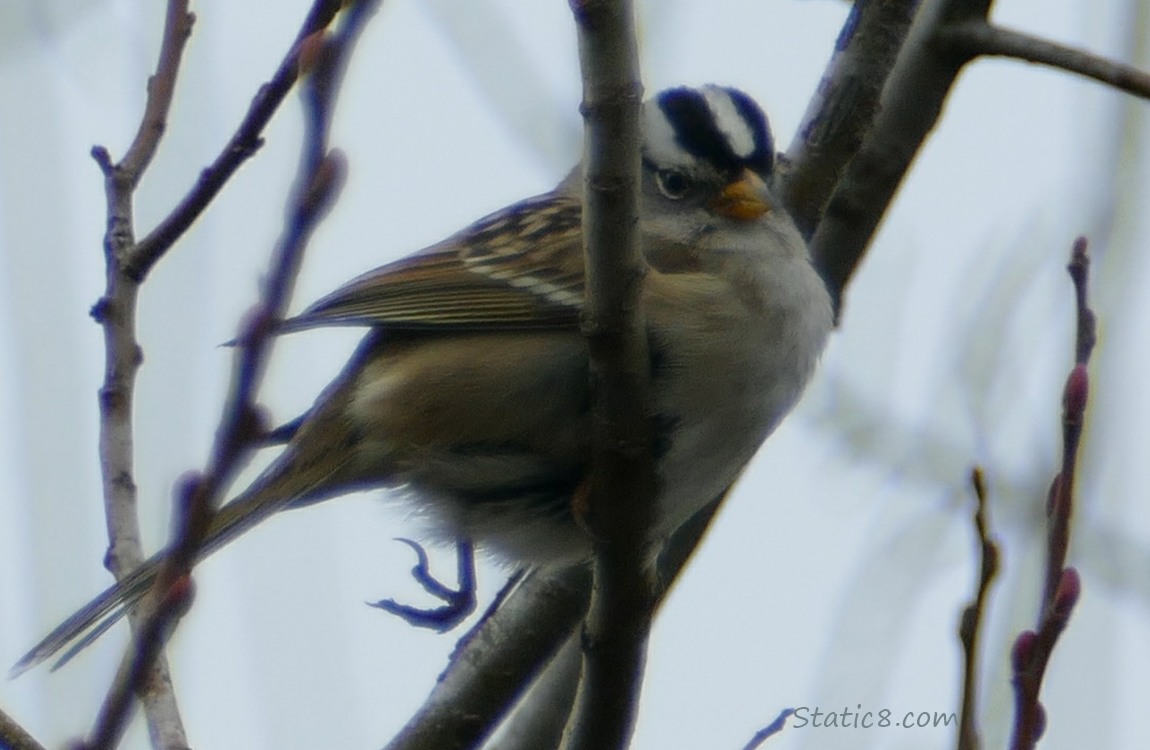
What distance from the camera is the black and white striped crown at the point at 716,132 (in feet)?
13.1

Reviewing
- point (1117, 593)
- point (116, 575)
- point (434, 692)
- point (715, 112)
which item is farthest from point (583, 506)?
point (1117, 593)

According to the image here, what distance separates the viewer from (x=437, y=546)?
376 cm

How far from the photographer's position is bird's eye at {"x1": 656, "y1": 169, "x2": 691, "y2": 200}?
4.03m

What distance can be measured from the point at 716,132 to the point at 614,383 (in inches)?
64.4

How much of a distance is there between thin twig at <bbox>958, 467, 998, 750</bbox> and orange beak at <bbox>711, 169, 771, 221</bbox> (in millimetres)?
1920

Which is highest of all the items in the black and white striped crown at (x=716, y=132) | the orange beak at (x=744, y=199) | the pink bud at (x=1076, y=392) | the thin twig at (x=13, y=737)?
the black and white striped crown at (x=716, y=132)

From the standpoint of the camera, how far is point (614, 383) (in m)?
2.54

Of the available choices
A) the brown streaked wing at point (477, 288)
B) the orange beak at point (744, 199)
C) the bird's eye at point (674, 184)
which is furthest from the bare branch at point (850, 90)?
the brown streaked wing at point (477, 288)

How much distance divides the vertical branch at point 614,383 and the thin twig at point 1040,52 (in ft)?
4.78

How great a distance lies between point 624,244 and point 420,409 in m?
1.17

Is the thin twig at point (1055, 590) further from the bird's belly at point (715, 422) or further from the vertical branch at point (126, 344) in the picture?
the vertical branch at point (126, 344)

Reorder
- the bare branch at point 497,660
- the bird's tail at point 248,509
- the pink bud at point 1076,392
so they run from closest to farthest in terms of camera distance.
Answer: the pink bud at point 1076,392
the bird's tail at point 248,509
the bare branch at point 497,660

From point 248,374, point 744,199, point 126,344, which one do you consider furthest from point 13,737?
point 744,199

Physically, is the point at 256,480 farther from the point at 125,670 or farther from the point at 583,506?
the point at 125,670
